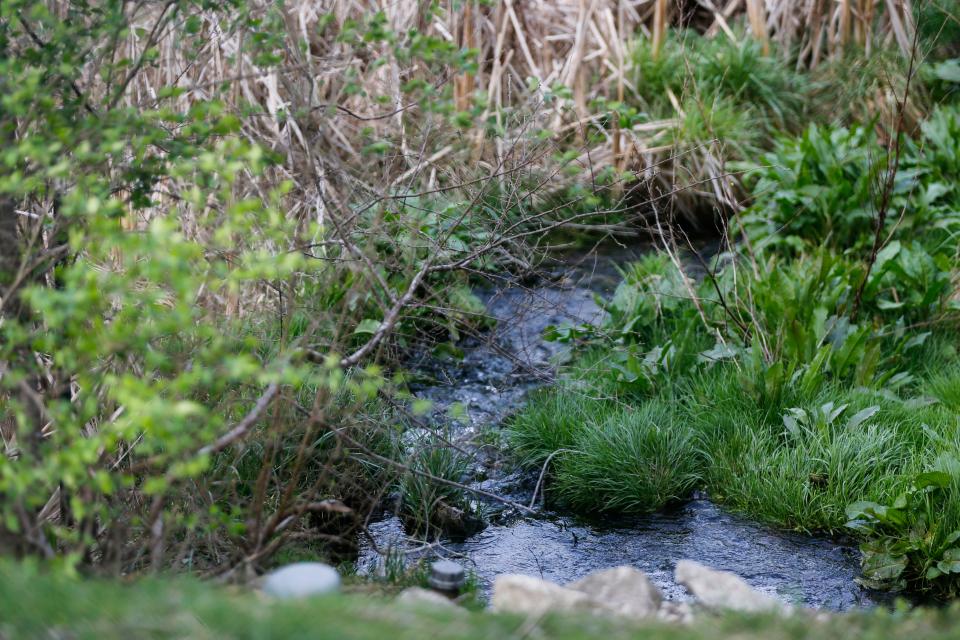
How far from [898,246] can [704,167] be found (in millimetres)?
1912

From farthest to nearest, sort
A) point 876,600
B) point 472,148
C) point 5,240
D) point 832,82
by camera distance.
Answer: point 832,82, point 472,148, point 876,600, point 5,240

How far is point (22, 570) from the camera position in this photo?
7.44 feet

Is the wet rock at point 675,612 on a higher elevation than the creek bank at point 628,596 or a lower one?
lower

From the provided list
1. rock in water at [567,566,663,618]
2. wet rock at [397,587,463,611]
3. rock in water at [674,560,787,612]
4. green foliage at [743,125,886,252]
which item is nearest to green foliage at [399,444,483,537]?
wet rock at [397,587,463,611]

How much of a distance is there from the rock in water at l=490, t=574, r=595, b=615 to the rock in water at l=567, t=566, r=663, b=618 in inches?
2.6

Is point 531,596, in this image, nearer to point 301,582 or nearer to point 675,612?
point 675,612

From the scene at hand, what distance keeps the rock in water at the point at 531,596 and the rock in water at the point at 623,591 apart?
0.22ft

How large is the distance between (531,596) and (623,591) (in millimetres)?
322

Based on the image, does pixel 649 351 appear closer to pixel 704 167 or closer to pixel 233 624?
pixel 704 167

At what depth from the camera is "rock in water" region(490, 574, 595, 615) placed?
8.80ft

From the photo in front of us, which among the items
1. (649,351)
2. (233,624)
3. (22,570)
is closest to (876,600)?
(649,351)

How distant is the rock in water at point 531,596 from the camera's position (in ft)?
8.80

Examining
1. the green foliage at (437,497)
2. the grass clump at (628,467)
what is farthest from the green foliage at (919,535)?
the green foliage at (437,497)

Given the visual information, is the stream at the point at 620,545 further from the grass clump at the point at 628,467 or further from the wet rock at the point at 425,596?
the wet rock at the point at 425,596
